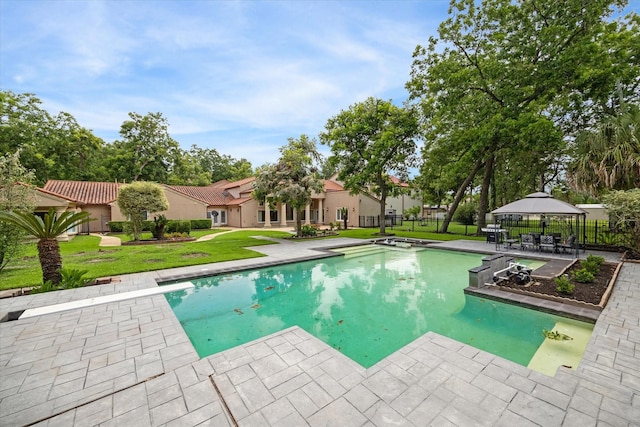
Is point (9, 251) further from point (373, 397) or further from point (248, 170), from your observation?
point (248, 170)

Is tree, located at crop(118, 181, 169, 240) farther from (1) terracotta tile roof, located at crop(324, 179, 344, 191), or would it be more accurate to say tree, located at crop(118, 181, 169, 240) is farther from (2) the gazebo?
(2) the gazebo

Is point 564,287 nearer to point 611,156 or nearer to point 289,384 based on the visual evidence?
point 289,384

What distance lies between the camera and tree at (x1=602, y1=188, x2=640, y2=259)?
8.90 metres

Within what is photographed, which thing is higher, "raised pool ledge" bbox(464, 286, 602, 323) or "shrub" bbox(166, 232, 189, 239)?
"shrub" bbox(166, 232, 189, 239)

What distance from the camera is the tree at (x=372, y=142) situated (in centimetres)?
1753

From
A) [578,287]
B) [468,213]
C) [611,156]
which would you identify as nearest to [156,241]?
[578,287]

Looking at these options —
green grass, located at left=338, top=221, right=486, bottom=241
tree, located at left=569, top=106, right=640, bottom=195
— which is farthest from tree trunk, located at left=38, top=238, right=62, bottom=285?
tree, located at left=569, top=106, right=640, bottom=195

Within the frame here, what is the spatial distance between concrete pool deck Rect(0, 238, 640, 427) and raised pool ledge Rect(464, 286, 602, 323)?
1.58 ft

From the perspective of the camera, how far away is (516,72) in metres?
14.2

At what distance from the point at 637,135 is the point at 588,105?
6.38 meters

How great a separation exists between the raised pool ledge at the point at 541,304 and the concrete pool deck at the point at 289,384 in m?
0.48

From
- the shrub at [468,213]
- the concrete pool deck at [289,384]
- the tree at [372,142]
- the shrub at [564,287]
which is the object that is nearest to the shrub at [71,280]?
the concrete pool deck at [289,384]

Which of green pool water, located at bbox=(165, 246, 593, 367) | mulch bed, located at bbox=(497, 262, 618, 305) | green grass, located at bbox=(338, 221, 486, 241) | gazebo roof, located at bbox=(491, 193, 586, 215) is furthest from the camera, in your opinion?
green grass, located at bbox=(338, 221, 486, 241)

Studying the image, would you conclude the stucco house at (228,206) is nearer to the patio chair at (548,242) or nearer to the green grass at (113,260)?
the green grass at (113,260)
